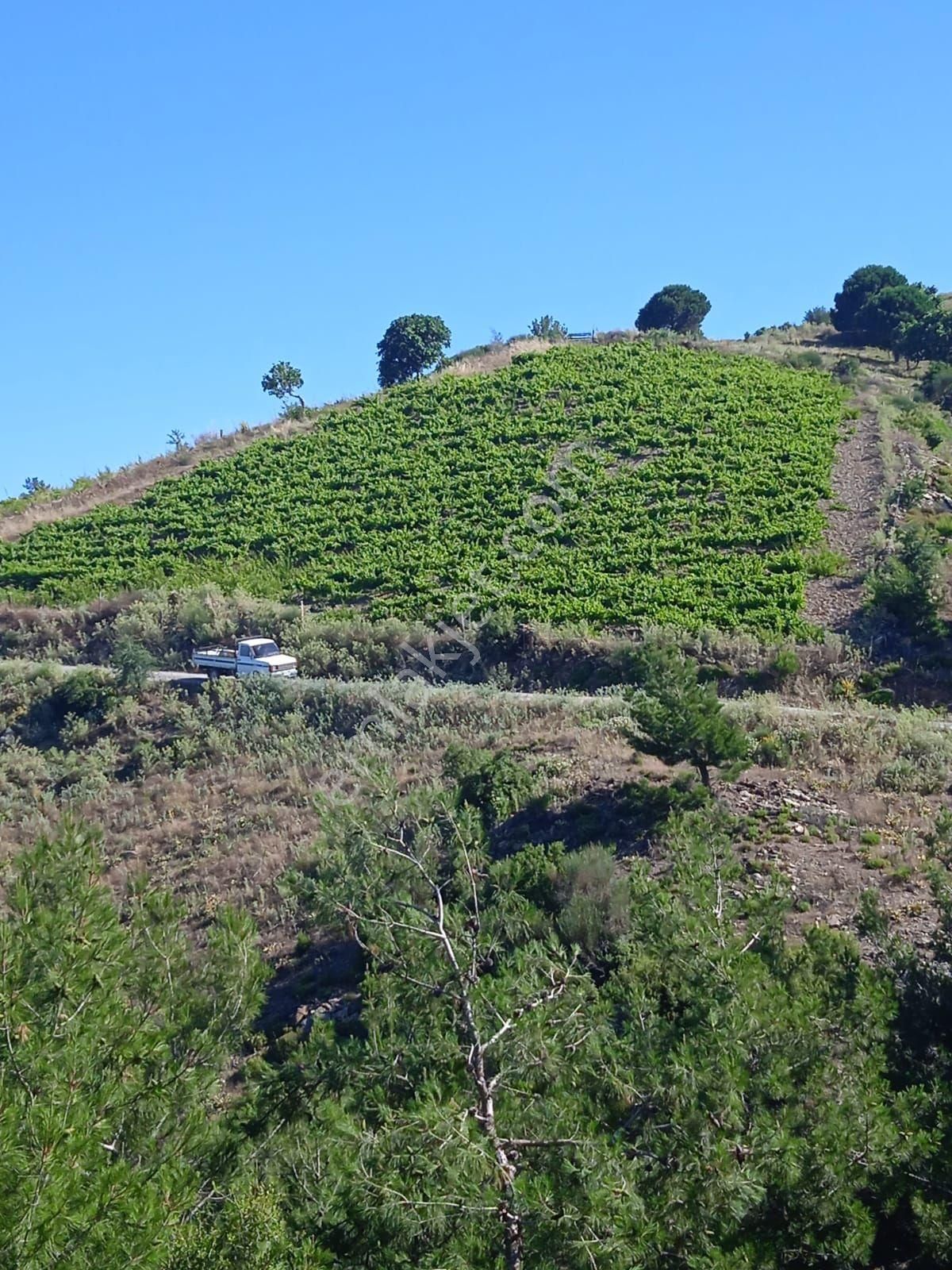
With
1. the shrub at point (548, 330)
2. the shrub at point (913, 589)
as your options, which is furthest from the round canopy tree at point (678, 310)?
the shrub at point (913, 589)

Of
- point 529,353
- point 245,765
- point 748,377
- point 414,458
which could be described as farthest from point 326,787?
point 529,353

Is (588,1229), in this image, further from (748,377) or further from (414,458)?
(748,377)

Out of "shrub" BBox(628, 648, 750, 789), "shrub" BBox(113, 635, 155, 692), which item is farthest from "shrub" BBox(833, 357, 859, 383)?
"shrub" BBox(628, 648, 750, 789)

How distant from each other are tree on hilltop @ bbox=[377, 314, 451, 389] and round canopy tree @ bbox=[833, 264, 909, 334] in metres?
20.7

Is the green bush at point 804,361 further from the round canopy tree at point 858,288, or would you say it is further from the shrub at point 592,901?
the shrub at point 592,901

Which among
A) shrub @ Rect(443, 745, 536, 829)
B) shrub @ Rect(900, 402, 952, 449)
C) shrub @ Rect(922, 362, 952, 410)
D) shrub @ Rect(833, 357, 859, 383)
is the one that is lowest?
shrub @ Rect(443, 745, 536, 829)

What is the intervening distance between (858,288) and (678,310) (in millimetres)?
9417

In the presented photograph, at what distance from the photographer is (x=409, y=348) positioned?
191ft

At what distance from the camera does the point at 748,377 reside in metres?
44.9

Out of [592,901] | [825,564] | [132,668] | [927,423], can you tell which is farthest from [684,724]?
[927,423]

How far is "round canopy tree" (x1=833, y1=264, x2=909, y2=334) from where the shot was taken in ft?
199

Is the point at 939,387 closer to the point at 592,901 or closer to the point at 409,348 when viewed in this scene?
the point at 409,348

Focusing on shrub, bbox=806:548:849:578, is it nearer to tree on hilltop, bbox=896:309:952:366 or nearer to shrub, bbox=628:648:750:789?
shrub, bbox=628:648:750:789

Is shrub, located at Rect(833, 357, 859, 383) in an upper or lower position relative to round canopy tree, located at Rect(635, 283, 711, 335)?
lower
